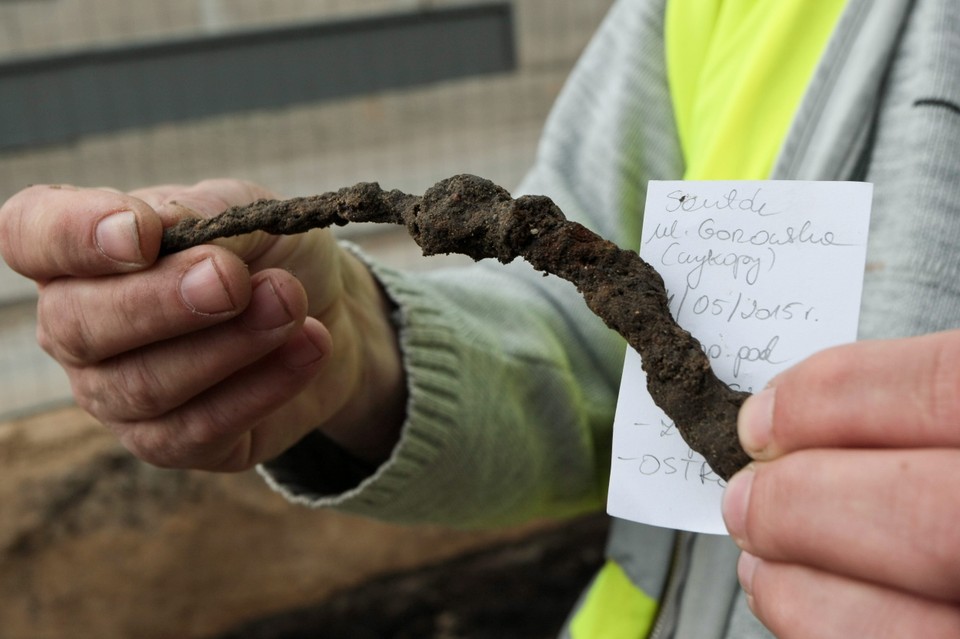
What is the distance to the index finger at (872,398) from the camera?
0.36m

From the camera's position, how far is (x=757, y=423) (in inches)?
16.7

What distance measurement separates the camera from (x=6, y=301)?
177 cm

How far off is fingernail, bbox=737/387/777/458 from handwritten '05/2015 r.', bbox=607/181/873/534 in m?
0.06

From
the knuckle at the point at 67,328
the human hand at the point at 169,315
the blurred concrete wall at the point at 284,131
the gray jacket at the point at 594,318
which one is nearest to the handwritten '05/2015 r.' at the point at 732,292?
the gray jacket at the point at 594,318

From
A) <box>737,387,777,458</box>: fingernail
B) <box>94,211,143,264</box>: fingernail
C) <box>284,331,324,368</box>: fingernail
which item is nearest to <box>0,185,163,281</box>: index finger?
<box>94,211,143,264</box>: fingernail

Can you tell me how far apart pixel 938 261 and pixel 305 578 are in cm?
140

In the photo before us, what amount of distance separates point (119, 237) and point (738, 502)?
0.44 m

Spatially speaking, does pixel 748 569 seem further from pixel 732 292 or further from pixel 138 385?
pixel 138 385

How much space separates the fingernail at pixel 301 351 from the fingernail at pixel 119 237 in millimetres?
131

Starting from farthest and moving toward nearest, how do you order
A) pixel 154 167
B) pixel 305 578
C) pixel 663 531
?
pixel 154 167 < pixel 305 578 < pixel 663 531

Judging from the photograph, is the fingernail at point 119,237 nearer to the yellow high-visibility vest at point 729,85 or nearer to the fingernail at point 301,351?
the fingernail at point 301,351

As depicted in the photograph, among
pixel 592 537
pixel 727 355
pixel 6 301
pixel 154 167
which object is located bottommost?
pixel 592 537

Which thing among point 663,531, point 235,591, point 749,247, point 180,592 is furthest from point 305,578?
point 749,247

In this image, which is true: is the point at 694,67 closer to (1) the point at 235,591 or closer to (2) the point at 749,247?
(2) the point at 749,247
